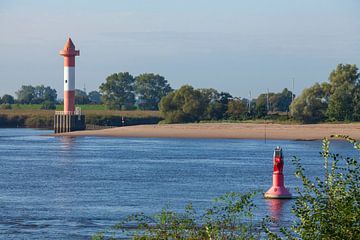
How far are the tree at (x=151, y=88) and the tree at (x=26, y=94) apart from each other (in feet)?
62.2

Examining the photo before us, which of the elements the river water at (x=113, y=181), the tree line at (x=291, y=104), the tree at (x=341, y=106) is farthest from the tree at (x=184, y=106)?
the river water at (x=113, y=181)

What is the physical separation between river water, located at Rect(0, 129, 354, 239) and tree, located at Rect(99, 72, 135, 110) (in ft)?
232

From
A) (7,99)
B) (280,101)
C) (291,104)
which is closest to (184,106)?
(291,104)

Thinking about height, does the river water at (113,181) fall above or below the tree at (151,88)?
below

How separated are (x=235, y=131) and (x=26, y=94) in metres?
98.7

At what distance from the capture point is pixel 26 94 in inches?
7057

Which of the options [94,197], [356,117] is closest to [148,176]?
[94,197]

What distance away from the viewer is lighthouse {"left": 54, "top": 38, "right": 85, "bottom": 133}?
88.4 m

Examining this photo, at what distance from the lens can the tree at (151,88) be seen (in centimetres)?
14888

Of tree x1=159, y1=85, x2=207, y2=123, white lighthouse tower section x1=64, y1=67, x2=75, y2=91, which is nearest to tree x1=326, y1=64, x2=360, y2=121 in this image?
tree x1=159, y1=85, x2=207, y2=123

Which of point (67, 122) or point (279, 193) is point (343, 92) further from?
point (279, 193)

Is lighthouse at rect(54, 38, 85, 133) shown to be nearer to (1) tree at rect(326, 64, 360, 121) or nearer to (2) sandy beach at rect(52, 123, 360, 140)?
(2) sandy beach at rect(52, 123, 360, 140)

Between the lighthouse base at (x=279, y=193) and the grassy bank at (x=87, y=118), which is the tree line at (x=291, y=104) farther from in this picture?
the lighthouse base at (x=279, y=193)

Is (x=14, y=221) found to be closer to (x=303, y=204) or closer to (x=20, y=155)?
(x=303, y=204)
